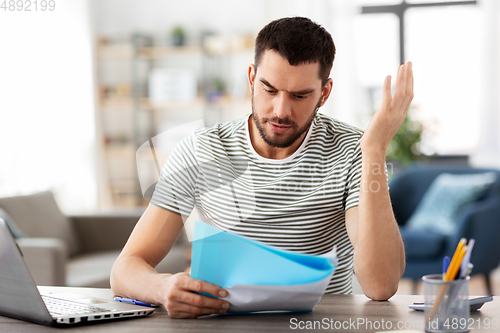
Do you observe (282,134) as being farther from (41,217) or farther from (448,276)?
(41,217)

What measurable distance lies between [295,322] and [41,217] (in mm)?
2201

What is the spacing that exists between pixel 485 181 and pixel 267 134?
229cm

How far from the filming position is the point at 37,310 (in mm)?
828

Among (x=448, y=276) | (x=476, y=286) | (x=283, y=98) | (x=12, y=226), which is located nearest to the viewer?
(x=448, y=276)

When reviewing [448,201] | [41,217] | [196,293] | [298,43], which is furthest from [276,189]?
[448,201]

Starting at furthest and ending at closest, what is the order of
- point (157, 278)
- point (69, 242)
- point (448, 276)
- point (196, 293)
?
point (69, 242) → point (157, 278) → point (196, 293) → point (448, 276)

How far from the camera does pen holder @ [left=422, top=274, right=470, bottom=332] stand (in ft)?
2.48

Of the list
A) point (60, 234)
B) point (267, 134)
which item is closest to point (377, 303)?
point (267, 134)

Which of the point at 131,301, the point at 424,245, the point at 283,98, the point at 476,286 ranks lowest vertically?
the point at 476,286

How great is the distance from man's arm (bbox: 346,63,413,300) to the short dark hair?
0.22 meters

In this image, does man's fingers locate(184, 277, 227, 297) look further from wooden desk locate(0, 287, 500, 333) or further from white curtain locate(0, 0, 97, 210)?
white curtain locate(0, 0, 97, 210)

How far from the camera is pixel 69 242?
2.90 m

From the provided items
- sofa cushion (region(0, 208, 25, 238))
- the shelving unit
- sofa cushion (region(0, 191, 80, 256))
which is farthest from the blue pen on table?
the shelving unit

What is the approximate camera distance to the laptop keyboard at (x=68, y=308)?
859 mm
